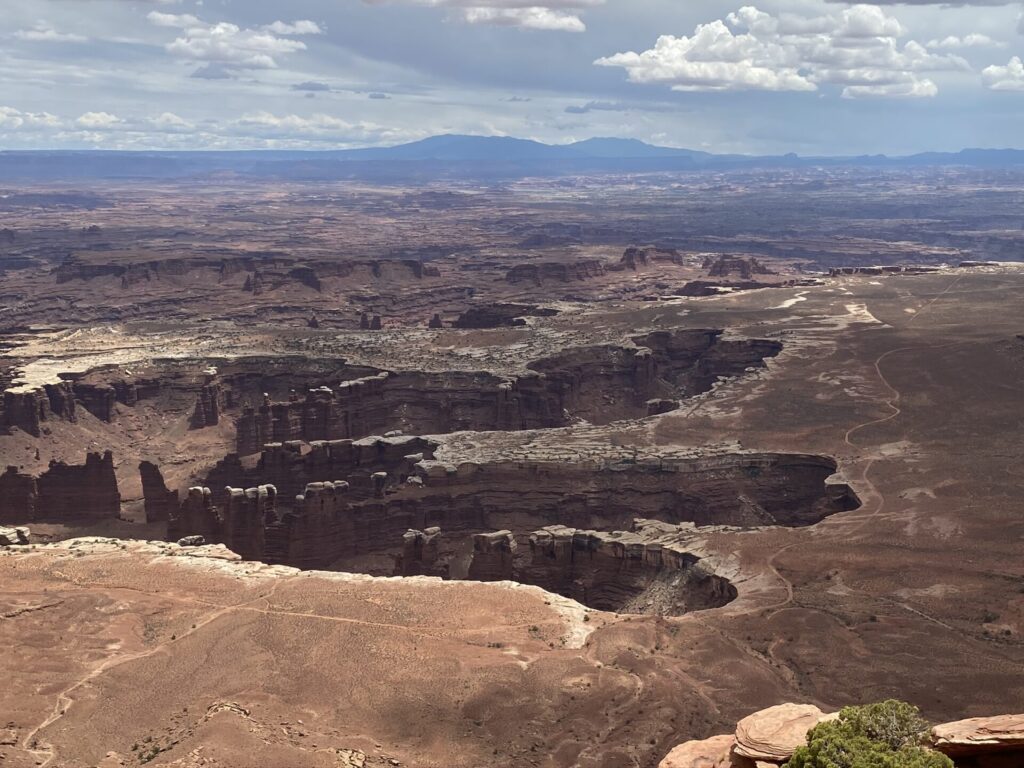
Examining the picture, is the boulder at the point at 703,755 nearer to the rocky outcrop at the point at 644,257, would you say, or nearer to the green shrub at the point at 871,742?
the green shrub at the point at 871,742

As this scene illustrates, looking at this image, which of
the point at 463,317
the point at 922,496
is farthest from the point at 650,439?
the point at 463,317

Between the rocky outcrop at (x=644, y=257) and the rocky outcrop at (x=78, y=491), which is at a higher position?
the rocky outcrop at (x=644, y=257)

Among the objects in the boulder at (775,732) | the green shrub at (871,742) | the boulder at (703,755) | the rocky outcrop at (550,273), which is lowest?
the rocky outcrop at (550,273)

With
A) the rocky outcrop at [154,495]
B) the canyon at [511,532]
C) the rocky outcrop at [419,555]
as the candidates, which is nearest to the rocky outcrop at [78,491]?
the canyon at [511,532]

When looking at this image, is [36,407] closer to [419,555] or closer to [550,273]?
[419,555]

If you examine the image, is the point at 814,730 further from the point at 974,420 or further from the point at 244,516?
the point at 974,420

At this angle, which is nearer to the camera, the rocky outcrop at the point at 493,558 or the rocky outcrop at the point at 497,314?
the rocky outcrop at the point at 493,558

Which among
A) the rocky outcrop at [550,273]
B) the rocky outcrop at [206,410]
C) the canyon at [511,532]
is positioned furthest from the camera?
the rocky outcrop at [550,273]

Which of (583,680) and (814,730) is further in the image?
(583,680)
